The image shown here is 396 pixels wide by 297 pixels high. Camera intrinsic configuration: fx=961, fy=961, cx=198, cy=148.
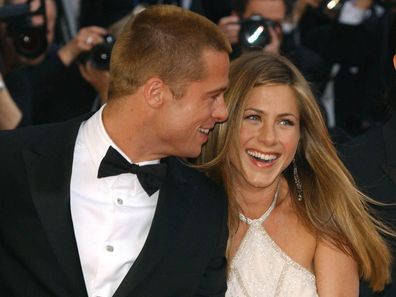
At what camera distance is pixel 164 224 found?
3244mm

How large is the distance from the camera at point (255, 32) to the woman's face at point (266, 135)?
1.03 meters

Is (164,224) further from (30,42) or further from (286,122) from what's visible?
(30,42)

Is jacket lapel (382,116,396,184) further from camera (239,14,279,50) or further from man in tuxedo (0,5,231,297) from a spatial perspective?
camera (239,14,279,50)

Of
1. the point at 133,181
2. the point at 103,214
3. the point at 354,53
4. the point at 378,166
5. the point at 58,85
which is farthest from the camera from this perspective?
the point at 354,53

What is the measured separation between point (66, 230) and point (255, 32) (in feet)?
6.36

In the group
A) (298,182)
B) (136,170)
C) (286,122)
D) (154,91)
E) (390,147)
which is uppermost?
(154,91)

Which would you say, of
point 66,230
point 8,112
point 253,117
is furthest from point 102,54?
point 66,230

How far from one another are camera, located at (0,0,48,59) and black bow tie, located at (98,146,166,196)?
1652mm

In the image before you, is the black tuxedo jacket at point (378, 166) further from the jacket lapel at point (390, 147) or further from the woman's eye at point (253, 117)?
the woman's eye at point (253, 117)

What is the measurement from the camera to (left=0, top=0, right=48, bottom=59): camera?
4652 millimetres

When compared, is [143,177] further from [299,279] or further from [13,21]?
[13,21]

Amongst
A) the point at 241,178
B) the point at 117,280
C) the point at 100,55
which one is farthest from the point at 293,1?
the point at 117,280

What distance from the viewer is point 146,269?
316 centimetres

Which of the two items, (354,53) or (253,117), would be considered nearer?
(253,117)
